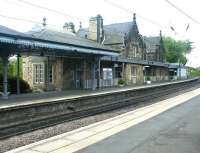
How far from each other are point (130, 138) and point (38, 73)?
24.2m

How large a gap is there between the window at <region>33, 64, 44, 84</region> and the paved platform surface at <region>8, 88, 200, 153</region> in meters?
19.6

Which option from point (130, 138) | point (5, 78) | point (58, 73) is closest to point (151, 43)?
point (58, 73)

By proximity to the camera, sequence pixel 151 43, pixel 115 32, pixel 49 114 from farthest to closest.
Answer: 1. pixel 151 43
2. pixel 115 32
3. pixel 49 114

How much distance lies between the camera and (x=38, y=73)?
34.2 m

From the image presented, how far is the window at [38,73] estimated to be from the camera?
111 ft

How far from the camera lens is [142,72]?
175 feet

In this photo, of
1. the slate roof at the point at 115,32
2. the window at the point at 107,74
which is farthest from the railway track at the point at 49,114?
the slate roof at the point at 115,32

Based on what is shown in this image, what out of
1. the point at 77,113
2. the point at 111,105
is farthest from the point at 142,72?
the point at 77,113

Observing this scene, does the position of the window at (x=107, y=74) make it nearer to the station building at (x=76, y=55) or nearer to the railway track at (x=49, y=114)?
the station building at (x=76, y=55)

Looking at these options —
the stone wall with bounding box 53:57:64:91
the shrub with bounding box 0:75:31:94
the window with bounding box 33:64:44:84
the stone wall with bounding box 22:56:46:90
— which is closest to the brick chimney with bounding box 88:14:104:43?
the stone wall with bounding box 22:56:46:90

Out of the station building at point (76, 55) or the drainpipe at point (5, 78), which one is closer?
the drainpipe at point (5, 78)

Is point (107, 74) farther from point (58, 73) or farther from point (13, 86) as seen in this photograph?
point (13, 86)

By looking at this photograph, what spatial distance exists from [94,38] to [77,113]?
30.5 m

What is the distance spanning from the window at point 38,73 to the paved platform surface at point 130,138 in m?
19.6
